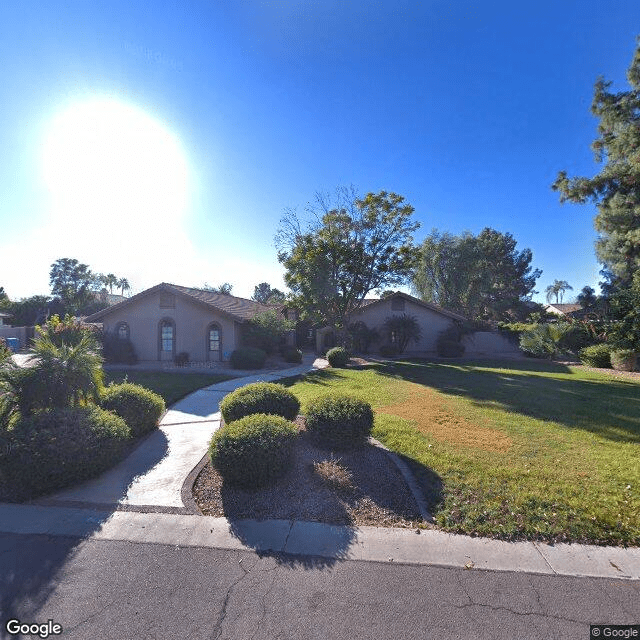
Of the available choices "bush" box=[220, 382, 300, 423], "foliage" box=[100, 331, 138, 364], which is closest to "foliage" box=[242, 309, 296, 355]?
"foliage" box=[100, 331, 138, 364]

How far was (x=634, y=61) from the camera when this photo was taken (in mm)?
18281

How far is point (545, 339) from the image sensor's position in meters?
24.2

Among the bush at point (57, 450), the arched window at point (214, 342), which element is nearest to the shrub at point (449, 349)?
the arched window at point (214, 342)

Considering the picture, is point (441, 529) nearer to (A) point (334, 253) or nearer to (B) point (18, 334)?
(A) point (334, 253)

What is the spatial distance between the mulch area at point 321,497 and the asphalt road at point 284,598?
3.02ft

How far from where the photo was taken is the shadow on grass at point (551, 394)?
9.30 meters

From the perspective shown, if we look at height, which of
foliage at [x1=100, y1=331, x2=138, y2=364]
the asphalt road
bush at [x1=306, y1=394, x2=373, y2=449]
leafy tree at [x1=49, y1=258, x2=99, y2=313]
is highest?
leafy tree at [x1=49, y1=258, x2=99, y2=313]

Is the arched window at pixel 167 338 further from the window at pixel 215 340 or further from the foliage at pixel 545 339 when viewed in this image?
the foliage at pixel 545 339

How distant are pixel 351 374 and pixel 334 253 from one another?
9.43m

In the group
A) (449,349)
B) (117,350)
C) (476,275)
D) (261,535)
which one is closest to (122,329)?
(117,350)

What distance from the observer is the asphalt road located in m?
3.08

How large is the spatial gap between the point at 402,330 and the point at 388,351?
2058 millimetres

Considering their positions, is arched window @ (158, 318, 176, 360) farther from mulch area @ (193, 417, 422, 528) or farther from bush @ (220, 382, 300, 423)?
mulch area @ (193, 417, 422, 528)

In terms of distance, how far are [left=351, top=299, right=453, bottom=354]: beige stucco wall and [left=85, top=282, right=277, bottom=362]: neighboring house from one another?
1142 centimetres
